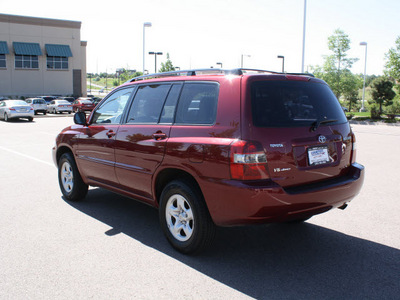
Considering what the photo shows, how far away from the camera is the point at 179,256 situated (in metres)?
4.19

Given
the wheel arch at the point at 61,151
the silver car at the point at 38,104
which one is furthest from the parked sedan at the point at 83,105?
the wheel arch at the point at 61,151

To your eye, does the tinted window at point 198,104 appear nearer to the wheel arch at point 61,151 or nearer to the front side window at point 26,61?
the wheel arch at point 61,151

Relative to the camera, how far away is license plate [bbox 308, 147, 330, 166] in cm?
395

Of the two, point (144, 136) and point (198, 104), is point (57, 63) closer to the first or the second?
point (144, 136)

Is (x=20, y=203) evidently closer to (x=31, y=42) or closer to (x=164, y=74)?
(x=164, y=74)

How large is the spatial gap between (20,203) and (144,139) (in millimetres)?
2764

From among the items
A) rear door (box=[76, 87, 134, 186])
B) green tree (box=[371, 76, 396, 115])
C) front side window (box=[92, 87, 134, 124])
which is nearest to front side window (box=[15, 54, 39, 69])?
green tree (box=[371, 76, 396, 115])

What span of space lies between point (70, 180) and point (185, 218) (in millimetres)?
2878

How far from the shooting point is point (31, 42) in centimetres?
4953

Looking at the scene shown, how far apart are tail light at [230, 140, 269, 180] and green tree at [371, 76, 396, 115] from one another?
37298 mm

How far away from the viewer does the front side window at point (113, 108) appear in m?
5.34

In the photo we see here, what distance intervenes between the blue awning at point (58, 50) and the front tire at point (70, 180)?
4827 cm

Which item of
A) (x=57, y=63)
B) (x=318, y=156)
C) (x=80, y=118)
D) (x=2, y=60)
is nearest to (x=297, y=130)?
(x=318, y=156)

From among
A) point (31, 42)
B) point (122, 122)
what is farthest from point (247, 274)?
point (31, 42)
